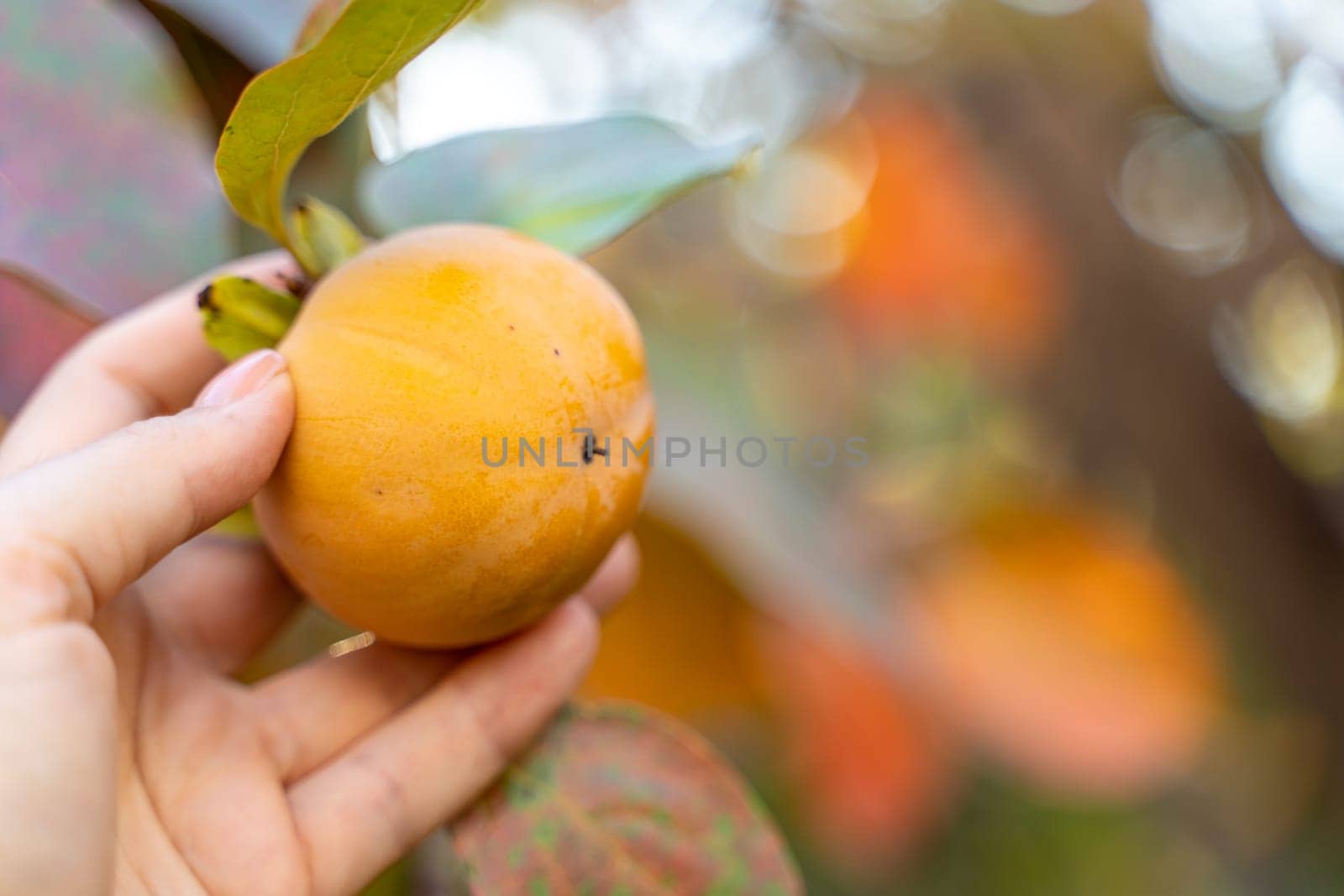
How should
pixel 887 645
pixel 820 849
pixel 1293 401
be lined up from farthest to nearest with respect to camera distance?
pixel 1293 401
pixel 820 849
pixel 887 645

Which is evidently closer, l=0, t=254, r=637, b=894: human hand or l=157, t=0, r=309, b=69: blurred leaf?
l=0, t=254, r=637, b=894: human hand

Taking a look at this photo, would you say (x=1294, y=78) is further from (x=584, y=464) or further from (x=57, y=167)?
(x=57, y=167)

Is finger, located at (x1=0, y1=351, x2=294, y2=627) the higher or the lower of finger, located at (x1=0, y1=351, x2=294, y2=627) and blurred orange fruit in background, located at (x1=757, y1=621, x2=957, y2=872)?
the higher

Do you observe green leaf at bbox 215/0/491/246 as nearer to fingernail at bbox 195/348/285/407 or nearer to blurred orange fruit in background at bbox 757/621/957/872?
fingernail at bbox 195/348/285/407

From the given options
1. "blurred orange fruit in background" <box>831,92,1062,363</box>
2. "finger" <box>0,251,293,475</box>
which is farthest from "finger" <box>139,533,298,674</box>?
"blurred orange fruit in background" <box>831,92,1062,363</box>

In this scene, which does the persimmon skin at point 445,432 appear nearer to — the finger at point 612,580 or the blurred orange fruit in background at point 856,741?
the finger at point 612,580

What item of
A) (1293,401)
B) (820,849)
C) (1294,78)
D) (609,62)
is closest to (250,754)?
(820,849)

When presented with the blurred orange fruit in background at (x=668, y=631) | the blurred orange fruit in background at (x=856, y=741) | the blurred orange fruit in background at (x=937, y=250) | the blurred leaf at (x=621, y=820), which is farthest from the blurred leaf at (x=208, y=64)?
the blurred orange fruit in background at (x=937, y=250)
